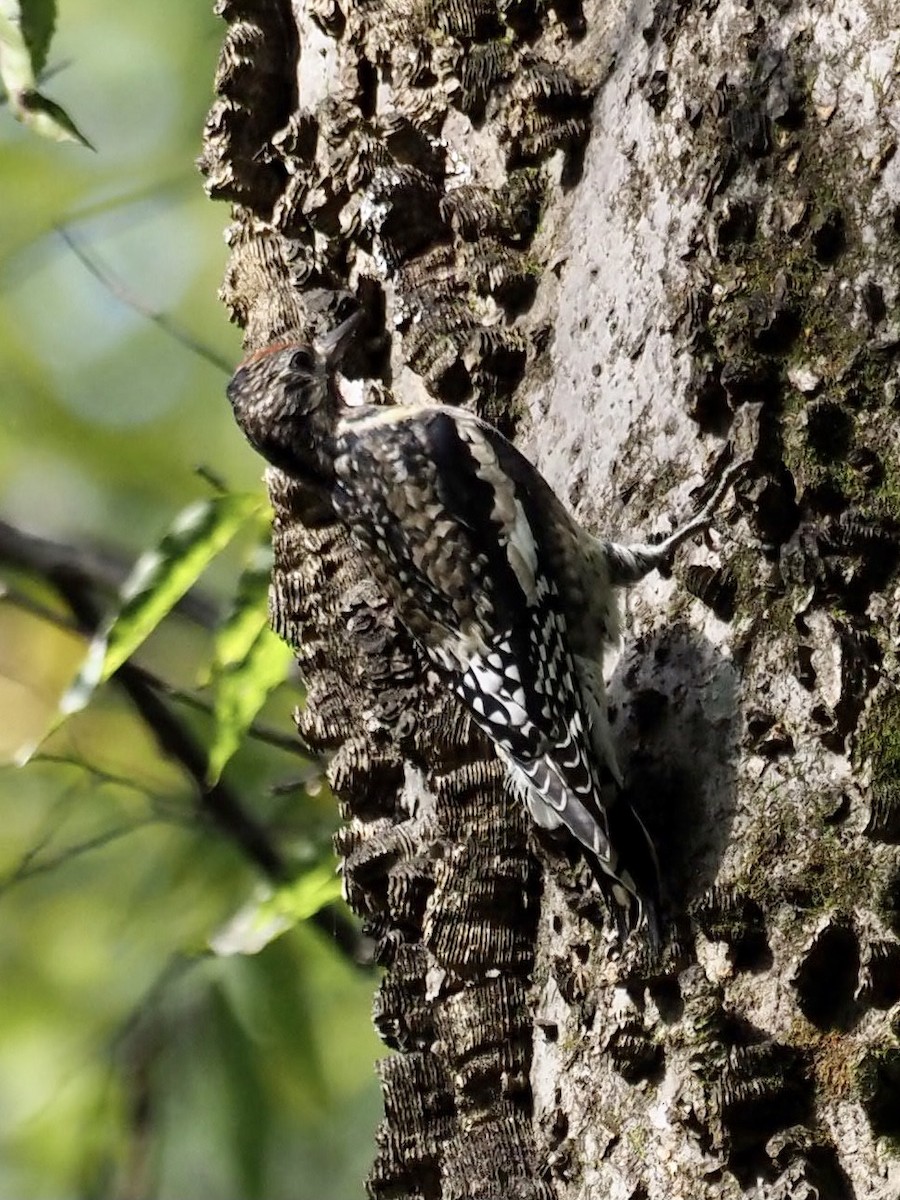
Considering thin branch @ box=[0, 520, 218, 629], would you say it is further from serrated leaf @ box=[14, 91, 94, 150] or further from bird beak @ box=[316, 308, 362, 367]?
serrated leaf @ box=[14, 91, 94, 150]

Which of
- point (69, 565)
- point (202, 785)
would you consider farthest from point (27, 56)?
point (202, 785)

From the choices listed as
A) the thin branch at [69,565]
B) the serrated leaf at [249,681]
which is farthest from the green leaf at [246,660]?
Result: the thin branch at [69,565]

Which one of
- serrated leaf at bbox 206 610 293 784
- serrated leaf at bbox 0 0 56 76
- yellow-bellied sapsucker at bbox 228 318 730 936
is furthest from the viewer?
serrated leaf at bbox 206 610 293 784

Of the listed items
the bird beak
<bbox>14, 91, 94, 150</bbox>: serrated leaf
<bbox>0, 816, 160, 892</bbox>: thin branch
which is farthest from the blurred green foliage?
<bbox>14, 91, 94, 150</bbox>: serrated leaf

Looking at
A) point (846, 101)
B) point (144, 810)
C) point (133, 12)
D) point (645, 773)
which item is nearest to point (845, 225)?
point (846, 101)

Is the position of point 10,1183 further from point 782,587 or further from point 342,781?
point 782,587

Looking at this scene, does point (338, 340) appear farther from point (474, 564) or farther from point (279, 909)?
point (279, 909)
